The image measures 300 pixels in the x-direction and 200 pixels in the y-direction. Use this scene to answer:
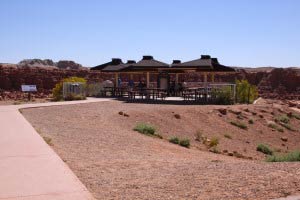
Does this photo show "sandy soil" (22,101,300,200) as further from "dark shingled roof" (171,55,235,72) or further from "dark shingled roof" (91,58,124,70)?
"dark shingled roof" (91,58,124,70)

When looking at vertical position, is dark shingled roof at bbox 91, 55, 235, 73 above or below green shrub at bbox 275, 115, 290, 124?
above

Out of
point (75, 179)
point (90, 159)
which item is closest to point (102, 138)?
point (90, 159)

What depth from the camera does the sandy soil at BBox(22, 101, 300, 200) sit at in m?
7.12

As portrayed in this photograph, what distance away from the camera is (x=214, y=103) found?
94.1 ft

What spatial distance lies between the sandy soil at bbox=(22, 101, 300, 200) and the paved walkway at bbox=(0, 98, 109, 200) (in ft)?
0.93

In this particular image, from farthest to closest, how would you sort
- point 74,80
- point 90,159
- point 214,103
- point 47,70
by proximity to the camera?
1. point 47,70
2. point 74,80
3. point 214,103
4. point 90,159

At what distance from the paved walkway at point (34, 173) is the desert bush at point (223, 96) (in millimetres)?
17728

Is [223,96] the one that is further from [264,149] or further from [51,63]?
[51,63]

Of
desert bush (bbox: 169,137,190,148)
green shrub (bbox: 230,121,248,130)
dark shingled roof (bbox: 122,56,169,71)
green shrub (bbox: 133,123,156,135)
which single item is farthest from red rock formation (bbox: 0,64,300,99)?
desert bush (bbox: 169,137,190,148)

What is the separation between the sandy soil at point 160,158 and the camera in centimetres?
712

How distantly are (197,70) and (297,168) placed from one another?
2211 cm

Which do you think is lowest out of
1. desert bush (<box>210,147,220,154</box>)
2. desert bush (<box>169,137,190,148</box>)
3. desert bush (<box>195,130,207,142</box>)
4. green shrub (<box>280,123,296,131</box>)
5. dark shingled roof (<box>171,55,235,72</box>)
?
green shrub (<box>280,123,296,131</box>)

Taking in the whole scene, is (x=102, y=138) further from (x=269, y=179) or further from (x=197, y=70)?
(x=197, y=70)

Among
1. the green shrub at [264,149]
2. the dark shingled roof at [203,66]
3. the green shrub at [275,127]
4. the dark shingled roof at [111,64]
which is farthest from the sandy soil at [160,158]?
the dark shingled roof at [111,64]
